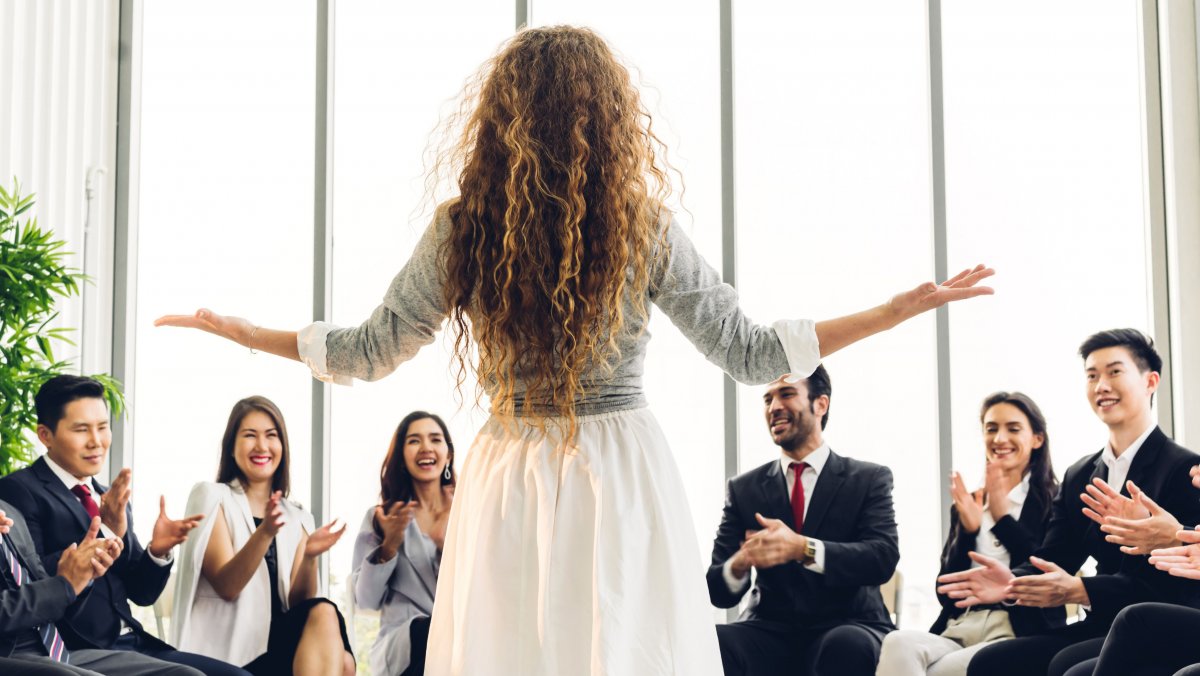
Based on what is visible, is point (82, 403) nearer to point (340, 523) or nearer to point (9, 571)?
point (9, 571)

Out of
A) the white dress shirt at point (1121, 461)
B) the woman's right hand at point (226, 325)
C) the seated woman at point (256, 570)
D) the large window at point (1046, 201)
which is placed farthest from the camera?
the large window at point (1046, 201)

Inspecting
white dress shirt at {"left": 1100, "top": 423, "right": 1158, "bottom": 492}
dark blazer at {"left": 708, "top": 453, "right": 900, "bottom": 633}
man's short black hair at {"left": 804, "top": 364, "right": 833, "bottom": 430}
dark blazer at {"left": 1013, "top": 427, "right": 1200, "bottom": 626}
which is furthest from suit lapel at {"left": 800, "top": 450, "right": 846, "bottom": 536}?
white dress shirt at {"left": 1100, "top": 423, "right": 1158, "bottom": 492}

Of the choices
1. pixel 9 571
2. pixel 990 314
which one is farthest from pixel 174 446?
pixel 990 314

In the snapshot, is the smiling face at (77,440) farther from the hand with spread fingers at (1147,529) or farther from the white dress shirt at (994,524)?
the hand with spread fingers at (1147,529)

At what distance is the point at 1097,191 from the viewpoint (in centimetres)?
490

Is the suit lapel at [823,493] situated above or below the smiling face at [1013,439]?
below

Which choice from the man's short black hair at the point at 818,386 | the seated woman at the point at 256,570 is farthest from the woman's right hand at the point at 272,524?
the man's short black hair at the point at 818,386

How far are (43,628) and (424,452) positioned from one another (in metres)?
1.50

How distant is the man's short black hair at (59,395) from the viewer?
3.91 meters

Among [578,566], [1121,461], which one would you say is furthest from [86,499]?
[1121,461]

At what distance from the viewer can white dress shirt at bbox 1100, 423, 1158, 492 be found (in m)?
3.83

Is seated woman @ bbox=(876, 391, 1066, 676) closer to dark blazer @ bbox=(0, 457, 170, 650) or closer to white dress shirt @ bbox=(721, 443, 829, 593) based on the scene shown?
white dress shirt @ bbox=(721, 443, 829, 593)

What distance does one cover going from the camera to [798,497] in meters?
4.23

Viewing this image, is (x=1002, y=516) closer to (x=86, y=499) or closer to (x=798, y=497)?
(x=798, y=497)
